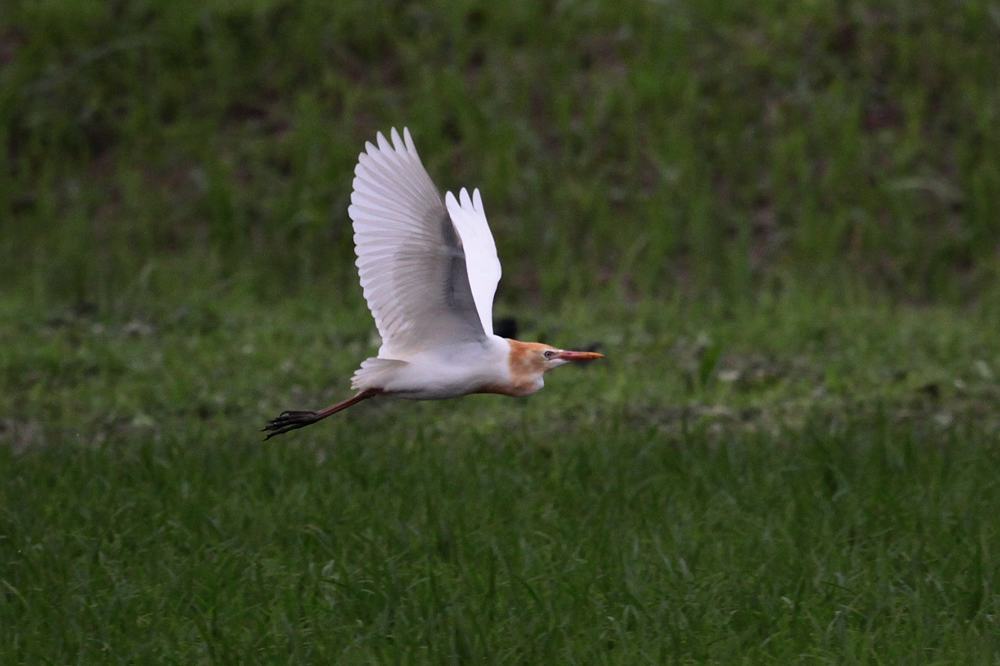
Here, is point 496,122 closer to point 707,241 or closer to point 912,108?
point 707,241

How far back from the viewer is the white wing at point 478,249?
524cm

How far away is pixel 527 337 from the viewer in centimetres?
802

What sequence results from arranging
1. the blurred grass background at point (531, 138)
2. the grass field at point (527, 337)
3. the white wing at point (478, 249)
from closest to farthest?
1. the grass field at point (527, 337)
2. the white wing at point (478, 249)
3. the blurred grass background at point (531, 138)

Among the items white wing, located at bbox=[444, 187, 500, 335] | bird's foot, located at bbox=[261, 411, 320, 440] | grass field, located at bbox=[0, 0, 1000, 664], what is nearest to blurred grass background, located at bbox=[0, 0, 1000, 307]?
grass field, located at bbox=[0, 0, 1000, 664]

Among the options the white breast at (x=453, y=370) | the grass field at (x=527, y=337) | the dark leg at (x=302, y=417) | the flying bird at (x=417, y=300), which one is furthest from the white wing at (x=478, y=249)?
the grass field at (x=527, y=337)

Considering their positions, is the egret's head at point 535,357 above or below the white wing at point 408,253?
below

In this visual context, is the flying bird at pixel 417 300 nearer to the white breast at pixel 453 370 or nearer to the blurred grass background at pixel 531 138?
the white breast at pixel 453 370

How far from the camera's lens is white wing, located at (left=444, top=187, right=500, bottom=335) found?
524 cm

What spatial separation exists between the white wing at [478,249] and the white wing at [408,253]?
1.43 feet

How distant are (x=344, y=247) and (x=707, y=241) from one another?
2.18 meters

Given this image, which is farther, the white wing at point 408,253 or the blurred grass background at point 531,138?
the blurred grass background at point 531,138

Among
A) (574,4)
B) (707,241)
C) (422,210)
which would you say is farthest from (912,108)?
(422,210)

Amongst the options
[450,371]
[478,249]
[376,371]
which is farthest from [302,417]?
[478,249]

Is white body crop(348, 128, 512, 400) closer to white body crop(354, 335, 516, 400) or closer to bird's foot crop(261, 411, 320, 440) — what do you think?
white body crop(354, 335, 516, 400)
